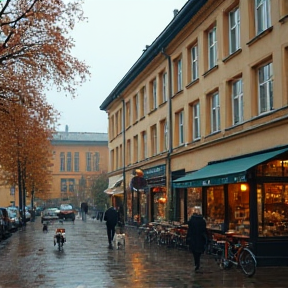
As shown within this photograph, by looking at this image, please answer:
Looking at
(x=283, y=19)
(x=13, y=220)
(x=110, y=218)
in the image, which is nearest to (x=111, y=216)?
(x=110, y=218)

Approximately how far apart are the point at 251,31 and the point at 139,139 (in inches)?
853

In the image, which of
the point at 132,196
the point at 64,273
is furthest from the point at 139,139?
the point at 64,273

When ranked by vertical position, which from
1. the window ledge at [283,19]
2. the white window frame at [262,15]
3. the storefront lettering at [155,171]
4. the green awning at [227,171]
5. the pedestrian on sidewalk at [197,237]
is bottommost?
the pedestrian on sidewalk at [197,237]

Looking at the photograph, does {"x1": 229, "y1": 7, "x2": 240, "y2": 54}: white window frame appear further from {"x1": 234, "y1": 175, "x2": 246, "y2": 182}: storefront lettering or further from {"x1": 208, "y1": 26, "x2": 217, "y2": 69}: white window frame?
{"x1": 234, "y1": 175, "x2": 246, "y2": 182}: storefront lettering

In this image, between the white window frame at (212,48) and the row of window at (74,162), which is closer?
the white window frame at (212,48)

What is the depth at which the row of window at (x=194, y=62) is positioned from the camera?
68.7ft

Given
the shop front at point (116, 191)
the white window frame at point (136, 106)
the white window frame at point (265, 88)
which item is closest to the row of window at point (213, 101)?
the white window frame at point (265, 88)

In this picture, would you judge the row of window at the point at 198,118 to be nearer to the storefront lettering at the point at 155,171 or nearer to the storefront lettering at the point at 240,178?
the storefront lettering at the point at 155,171

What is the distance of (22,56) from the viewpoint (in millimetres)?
24750

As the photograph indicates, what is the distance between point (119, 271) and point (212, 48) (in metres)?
12.8

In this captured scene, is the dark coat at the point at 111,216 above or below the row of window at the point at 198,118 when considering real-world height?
below

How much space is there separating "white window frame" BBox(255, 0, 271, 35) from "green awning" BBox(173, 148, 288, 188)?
4471 millimetres

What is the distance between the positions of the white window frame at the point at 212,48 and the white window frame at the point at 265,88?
4.81m

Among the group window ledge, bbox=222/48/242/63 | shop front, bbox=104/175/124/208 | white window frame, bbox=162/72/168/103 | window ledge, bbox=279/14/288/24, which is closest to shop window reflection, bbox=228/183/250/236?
window ledge, bbox=222/48/242/63
